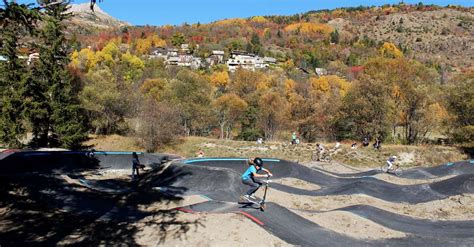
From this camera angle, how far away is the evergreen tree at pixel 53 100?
39947 mm

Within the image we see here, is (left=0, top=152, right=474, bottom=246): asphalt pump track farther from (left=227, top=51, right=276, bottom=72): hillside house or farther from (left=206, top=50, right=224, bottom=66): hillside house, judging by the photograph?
(left=206, top=50, right=224, bottom=66): hillside house

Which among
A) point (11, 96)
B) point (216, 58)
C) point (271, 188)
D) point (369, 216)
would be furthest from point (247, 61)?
point (369, 216)

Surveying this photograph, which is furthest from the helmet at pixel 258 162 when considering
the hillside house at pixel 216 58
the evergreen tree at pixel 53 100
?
the hillside house at pixel 216 58

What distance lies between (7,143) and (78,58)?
11010 cm

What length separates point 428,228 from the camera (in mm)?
15078

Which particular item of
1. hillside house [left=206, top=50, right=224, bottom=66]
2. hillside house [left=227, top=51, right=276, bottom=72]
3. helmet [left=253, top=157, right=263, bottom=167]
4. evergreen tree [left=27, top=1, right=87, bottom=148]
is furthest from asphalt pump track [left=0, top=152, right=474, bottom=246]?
hillside house [left=206, top=50, right=224, bottom=66]

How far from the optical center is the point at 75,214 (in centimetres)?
1512

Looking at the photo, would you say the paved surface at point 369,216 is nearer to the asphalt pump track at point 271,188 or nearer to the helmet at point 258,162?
the asphalt pump track at point 271,188

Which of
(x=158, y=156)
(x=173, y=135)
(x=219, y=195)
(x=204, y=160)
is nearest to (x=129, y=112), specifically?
(x=173, y=135)

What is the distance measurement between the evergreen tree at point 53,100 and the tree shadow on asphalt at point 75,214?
72.8 ft

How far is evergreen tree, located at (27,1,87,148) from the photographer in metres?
39.9

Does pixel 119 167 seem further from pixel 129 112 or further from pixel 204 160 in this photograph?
pixel 129 112

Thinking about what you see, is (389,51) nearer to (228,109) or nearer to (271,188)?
(228,109)

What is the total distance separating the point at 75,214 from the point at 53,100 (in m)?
29.5
